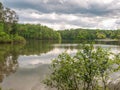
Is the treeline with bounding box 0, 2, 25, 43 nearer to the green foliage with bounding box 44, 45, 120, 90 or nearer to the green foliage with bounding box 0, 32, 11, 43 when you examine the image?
the green foliage with bounding box 0, 32, 11, 43

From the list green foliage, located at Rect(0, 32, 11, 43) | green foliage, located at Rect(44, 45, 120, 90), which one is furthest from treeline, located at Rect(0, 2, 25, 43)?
green foliage, located at Rect(44, 45, 120, 90)

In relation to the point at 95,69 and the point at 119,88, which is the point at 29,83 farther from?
the point at 95,69

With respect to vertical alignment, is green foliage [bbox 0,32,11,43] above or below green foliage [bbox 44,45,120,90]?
below

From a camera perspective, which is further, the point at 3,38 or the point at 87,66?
the point at 3,38

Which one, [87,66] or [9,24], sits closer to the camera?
[87,66]

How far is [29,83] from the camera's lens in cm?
2706

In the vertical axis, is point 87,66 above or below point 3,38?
above

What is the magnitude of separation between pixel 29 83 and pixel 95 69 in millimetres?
14887

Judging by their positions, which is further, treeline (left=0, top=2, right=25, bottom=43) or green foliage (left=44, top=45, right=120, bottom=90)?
treeline (left=0, top=2, right=25, bottom=43)

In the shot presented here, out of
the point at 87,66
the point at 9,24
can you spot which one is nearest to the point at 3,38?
the point at 9,24

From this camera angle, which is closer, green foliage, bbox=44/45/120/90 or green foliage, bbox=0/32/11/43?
green foliage, bbox=44/45/120/90

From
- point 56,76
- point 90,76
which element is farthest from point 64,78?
point 90,76

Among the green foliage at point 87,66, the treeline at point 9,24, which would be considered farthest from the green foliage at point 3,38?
the green foliage at point 87,66

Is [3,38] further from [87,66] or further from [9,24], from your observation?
[87,66]
